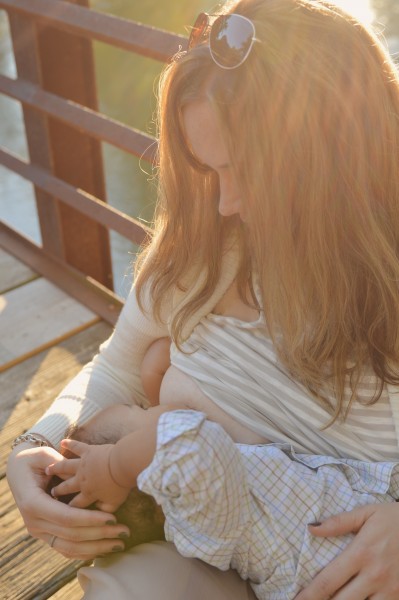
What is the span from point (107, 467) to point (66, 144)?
1691mm

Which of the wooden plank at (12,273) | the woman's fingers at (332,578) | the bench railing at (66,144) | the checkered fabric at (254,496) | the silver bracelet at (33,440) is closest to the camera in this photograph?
the checkered fabric at (254,496)

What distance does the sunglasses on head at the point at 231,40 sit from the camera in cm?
107

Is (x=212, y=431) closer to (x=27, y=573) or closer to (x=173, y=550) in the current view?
(x=173, y=550)

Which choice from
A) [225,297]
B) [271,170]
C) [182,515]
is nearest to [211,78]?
[271,170]

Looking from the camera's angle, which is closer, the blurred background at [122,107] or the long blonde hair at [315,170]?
the long blonde hair at [315,170]

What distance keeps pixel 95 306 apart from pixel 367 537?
1.47 m

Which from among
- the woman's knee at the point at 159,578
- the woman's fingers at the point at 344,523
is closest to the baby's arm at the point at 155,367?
the woman's knee at the point at 159,578

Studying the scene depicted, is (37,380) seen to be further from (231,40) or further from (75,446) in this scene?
(231,40)

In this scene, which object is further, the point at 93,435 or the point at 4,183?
the point at 4,183

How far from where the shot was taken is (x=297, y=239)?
1177 millimetres

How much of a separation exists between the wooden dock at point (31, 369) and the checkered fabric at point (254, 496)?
0.56 m

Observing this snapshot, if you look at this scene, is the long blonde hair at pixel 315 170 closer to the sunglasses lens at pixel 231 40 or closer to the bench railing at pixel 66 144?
the sunglasses lens at pixel 231 40

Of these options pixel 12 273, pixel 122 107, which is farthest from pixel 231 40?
→ pixel 122 107

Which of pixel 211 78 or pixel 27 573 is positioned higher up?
pixel 211 78
